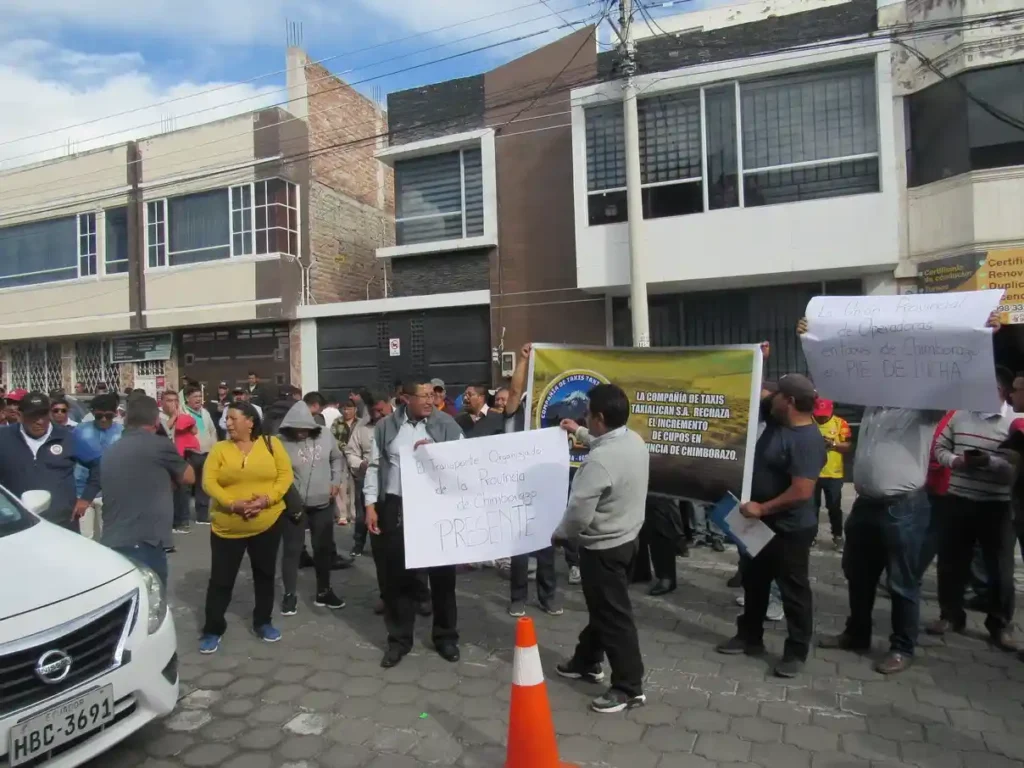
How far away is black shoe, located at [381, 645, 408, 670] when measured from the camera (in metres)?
4.57

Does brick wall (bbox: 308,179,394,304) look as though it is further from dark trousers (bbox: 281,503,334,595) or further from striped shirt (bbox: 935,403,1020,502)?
striped shirt (bbox: 935,403,1020,502)

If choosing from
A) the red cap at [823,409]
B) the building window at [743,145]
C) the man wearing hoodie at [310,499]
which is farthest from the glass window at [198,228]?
the red cap at [823,409]

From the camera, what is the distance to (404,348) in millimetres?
14648

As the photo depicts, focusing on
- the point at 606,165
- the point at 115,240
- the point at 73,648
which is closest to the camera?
the point at 73,648

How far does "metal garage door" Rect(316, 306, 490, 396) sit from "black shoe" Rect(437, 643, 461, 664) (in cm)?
930

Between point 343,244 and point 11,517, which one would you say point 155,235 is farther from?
point 11,517

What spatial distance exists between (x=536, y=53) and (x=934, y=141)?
688cm

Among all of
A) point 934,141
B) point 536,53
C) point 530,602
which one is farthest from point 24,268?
point 934,141

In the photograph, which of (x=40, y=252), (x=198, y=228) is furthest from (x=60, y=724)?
(x=40, y=252)

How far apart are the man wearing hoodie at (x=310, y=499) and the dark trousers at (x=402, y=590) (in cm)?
125

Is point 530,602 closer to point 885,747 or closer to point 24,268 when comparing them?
point 885,747

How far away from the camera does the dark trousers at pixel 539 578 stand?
5.50 m

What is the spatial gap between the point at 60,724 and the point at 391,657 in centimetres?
199

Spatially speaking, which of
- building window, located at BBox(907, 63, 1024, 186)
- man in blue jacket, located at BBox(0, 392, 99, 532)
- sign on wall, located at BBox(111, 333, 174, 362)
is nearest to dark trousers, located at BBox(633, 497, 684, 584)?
man in blue jacket, located at BBox(0, 392, 99, 532)
